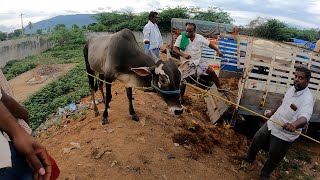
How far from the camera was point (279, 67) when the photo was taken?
562cm

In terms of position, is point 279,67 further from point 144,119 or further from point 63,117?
point 63,117

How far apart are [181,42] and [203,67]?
0.74 meters

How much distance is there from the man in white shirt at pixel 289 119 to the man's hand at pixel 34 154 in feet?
10.8

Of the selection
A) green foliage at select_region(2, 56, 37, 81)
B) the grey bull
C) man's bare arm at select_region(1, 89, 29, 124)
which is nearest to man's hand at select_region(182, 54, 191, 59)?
the grey bull

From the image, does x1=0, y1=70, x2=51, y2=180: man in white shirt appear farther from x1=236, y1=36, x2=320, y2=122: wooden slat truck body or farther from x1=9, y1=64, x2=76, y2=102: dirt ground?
x1=9, y1=64, x2=76, y2=102: dirt ground

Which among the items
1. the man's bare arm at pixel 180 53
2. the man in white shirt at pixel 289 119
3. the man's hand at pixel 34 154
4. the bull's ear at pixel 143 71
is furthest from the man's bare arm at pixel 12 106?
the man's bare arm at pixel 180 53

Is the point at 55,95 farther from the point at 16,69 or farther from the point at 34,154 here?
the point at 34,154

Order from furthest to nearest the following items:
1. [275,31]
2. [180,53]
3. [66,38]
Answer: [275,31] < [66,38] < [180,53]

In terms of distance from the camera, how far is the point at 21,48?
834 inches

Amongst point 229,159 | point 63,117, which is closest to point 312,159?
point 229,159

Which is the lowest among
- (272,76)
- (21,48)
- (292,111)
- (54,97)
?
(54,97)

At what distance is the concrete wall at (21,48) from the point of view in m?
18.8

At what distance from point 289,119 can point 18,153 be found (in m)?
3.82

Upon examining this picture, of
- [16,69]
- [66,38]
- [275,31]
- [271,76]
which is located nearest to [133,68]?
[271,76]
